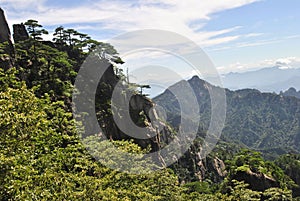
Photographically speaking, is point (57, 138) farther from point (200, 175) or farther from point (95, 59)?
point (200, 175)

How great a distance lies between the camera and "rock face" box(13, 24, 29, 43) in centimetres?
4859

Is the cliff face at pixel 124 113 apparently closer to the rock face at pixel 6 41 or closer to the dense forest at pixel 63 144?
the dense forest at pixel 63 144

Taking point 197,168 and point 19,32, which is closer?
point 19,32

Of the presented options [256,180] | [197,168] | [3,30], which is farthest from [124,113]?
[197,168]

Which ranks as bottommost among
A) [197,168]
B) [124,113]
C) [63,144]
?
[197,168]

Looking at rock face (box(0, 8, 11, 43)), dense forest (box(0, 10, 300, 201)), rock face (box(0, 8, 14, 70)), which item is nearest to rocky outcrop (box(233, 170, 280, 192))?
dense forest (box(0, 10, 300, 201))

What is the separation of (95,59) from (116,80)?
17.6 feet

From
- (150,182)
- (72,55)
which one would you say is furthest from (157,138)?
(150,182)

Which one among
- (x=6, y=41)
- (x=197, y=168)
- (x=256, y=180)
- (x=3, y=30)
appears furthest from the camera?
(x=197, y=168)

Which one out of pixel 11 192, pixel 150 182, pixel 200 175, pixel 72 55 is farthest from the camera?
pixel 200 175

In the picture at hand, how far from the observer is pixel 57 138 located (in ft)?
51.3

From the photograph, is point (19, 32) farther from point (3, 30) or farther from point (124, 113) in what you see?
point (124, 113)

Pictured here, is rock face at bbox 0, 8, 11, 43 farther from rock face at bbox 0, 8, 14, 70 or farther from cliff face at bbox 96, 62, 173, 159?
cliff face at bbox 96, 62, 173, 159

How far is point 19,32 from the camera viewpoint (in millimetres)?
48938
